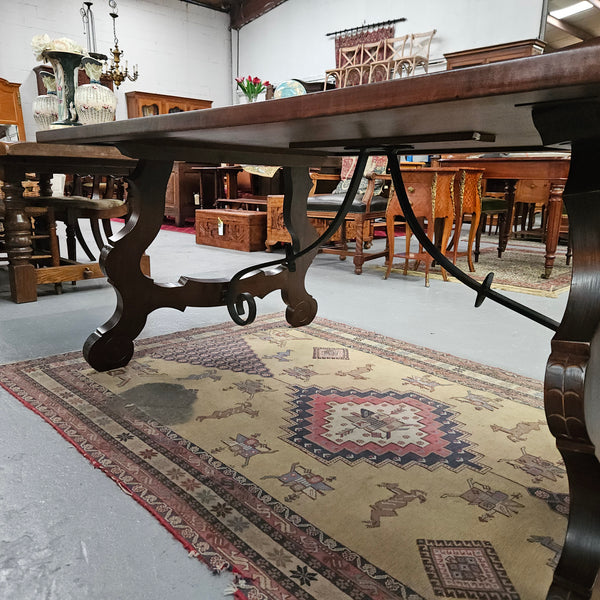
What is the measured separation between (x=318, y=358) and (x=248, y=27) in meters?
9.93

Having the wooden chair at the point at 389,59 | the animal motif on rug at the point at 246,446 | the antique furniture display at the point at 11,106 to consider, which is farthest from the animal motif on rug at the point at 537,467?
the antique furniture display at the point at 11,106

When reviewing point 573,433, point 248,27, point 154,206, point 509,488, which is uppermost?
point 248,27

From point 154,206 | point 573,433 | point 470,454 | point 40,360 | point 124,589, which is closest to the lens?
point 573,433

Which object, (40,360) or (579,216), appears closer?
(579,216)

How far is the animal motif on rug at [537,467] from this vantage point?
1.12m

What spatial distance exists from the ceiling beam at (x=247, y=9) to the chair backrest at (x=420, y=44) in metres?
3.32

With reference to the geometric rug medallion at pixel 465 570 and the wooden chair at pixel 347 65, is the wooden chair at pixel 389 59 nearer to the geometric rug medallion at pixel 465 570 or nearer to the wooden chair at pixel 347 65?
the wooden chair at pixel 347 65

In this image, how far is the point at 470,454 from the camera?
1.21m

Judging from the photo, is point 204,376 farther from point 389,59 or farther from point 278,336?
point 389,59

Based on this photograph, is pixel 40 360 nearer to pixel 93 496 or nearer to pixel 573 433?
pixel 93 496

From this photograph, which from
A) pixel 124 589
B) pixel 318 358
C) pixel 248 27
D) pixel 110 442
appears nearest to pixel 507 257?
pixel 318 358

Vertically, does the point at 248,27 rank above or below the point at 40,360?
above

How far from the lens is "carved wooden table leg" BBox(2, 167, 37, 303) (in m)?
2.51

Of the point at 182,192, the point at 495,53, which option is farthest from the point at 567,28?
the point at 182,192
